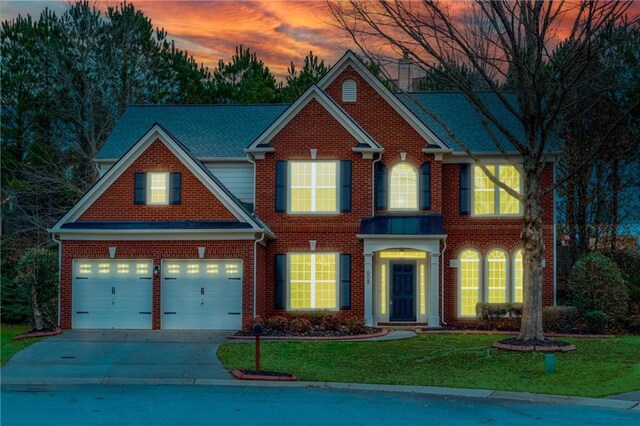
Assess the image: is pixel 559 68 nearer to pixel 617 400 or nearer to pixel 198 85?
pixel 617 400

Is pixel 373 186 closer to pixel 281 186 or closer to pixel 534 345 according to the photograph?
pixel 281 186

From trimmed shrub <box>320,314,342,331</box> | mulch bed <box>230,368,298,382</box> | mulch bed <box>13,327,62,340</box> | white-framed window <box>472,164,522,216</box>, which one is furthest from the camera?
white-framed window <box>472,164,522,216</box>

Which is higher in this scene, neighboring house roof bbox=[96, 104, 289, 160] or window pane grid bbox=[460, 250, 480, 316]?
→ neighboring house roof bbox=[96, 104, 289, 160]

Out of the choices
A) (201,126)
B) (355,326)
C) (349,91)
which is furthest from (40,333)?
(349,91)

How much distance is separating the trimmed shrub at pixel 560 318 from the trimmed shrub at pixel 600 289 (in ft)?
1.23

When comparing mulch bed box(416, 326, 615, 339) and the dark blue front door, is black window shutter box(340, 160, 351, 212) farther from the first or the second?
mulch bed box(416, 326, 615, 339)

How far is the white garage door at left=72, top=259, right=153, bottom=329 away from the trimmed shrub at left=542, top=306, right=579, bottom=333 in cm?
1314

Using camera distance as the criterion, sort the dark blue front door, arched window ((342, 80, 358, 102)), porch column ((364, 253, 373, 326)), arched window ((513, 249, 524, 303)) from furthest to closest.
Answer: arched window ((342, 80, 358, 102)), arched window ((513, 249, 524, 303)), the dark blue front door, porch column ((364, 253, 373, 326))

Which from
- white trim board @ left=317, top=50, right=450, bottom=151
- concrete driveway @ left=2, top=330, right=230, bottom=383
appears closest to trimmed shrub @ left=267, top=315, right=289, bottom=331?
concrete driveway @ left=2, top=330, right=230, bottom=383

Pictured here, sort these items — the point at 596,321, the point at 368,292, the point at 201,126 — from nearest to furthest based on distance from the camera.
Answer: the point at 596,321, the point at 368,292, the point at 201,126

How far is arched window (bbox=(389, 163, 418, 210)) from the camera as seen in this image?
2995 cm

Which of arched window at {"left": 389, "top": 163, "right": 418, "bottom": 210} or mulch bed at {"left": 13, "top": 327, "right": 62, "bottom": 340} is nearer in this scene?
mulch bed at {"left": 13, "top": 327, "right": 62, "bottom": 340}

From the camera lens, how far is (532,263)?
23.2 m

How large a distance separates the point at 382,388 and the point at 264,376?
8.77 feet
